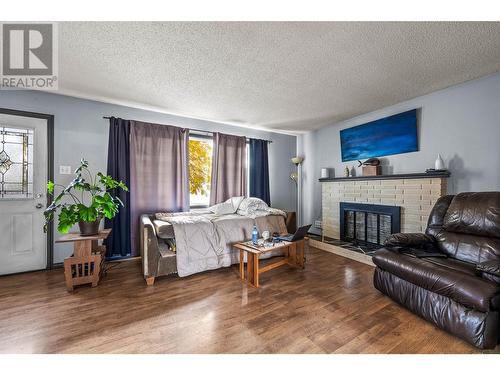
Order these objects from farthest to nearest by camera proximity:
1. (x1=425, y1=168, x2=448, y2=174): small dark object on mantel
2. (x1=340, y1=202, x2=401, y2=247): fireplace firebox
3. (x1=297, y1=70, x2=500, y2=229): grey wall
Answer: (x1=340, y1=202, x2=401, y2=247): fireplace firebox → (x1=425, y1=168, x2=448, y2=174): small dark object on mantel → (x1=297, y1=70, x2=500, y2=229): grey wall

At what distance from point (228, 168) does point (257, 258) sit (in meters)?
2.26

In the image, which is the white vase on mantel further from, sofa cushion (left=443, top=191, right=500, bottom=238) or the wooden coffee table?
the wooden coffee table

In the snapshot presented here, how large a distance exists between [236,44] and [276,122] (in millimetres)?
2391

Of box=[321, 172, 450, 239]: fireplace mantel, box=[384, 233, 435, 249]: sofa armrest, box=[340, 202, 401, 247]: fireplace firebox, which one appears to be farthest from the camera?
box=[340, 202, 401, 247]: fireplace firebox

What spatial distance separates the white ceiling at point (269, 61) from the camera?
5.62ft

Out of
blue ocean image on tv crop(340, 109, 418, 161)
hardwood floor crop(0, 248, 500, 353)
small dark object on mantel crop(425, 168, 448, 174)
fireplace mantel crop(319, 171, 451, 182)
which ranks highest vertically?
blue ocean image on tv crop(340, 109, 418, 161)

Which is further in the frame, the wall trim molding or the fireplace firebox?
the fireplace firebox

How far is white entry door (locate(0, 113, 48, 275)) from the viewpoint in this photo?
2.64 metres

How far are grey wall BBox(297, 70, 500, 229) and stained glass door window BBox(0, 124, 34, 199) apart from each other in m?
5.17

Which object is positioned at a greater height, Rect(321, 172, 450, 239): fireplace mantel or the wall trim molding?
the wall trim molding

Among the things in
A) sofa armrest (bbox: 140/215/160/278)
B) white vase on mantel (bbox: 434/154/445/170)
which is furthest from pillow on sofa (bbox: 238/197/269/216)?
white vase on mantel (bbox: 434/154/445/170)

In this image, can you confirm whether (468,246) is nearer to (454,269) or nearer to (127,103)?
(454,269)
